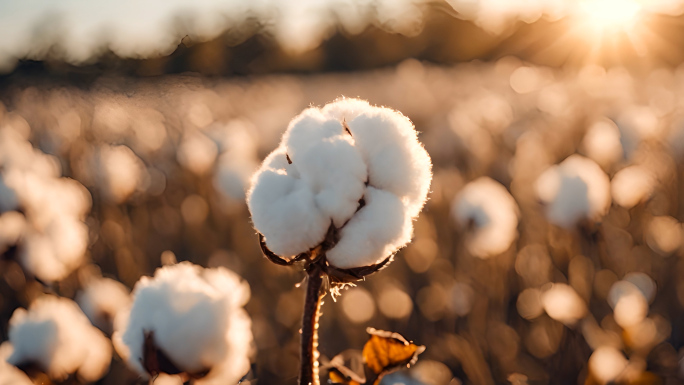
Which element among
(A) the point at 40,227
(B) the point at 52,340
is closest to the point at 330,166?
(B) the point at 52,340

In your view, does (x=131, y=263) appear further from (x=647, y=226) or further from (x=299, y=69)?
(x=299, y=69)

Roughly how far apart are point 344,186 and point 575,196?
224 centimetres

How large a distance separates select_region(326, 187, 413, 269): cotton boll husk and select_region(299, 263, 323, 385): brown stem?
0.04 meters

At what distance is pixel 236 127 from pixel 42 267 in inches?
112

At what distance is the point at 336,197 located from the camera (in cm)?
58

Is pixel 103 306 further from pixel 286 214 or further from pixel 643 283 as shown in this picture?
pixel 643 283

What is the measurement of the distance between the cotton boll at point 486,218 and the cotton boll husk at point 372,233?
245 centimetres

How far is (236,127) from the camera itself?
4906 mm

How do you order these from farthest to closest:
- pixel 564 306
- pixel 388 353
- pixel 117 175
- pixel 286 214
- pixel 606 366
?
1. pixel 117 175
2. pixel 564 306
3. pixel 606 366
4. pixel 388 353
5. pixel 286 214

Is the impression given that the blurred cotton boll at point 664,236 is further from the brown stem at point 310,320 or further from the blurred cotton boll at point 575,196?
the brown stem at point 310,320

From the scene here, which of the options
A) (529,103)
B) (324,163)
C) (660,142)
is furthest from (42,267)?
(529,103)

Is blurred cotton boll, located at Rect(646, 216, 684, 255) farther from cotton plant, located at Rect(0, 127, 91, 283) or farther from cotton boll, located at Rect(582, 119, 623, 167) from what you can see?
cotton plant, located at Rect(0, 127, 91, 283)

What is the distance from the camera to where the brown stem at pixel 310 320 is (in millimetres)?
612

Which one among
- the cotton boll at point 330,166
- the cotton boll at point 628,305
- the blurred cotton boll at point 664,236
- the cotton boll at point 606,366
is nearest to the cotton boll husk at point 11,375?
the cotton boll at point 330,166
